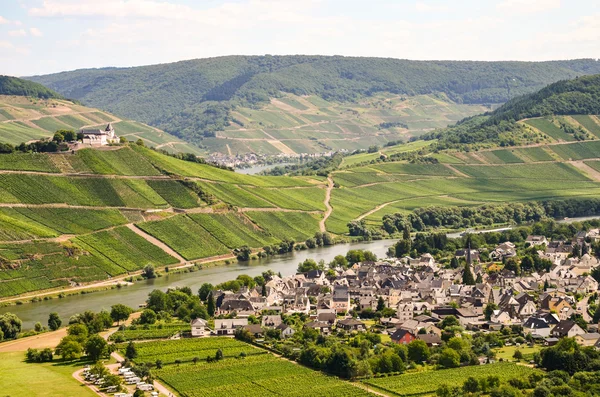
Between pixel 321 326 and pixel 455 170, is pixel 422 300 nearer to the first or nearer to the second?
pixel 321 326

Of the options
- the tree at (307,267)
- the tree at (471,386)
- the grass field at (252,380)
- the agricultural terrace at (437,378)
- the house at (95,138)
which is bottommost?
the tree at (307,267)

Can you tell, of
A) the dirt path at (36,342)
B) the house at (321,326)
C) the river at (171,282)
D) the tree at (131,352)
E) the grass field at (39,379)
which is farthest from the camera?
the river at (171,282)

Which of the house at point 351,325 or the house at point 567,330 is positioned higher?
the house at point 567,330

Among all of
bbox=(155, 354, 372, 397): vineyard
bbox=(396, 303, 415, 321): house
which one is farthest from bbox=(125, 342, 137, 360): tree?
bbox=(396, 303, 415, 321): house

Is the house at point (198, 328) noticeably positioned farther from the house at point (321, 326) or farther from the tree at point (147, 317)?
the house at point (321, 326)

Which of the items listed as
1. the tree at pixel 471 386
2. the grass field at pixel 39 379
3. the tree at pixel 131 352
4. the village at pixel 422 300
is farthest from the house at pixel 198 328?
the tree at pixel 471 386

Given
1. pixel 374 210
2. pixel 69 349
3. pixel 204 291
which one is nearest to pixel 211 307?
pixel 204 291
